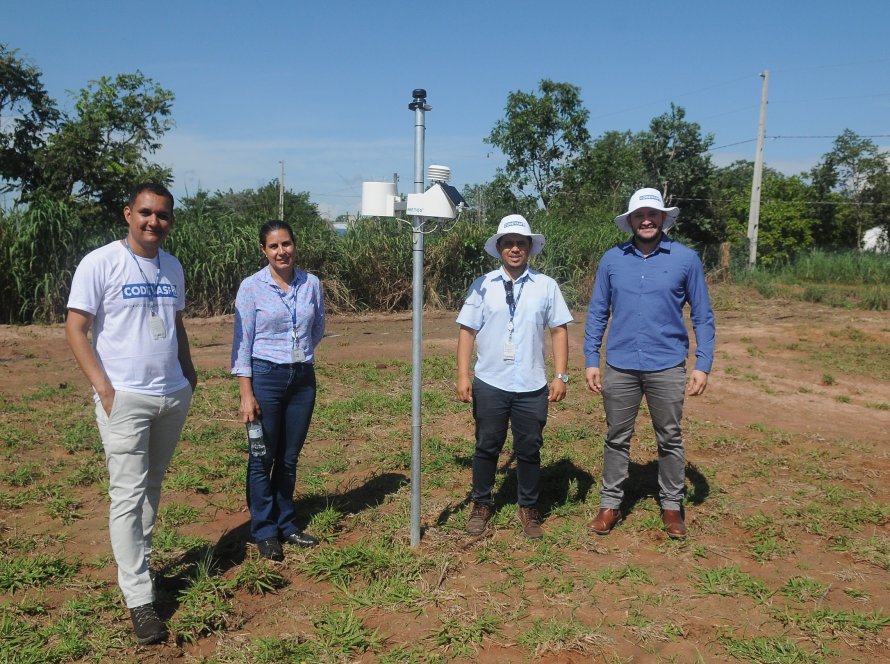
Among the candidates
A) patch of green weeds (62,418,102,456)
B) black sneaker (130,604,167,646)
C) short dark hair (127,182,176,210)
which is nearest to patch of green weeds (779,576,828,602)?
black sneaker (130,604,167,646)

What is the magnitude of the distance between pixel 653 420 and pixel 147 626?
2747mm

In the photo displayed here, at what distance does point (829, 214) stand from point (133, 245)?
112 ft

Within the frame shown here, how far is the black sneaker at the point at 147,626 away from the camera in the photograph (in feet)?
9.76

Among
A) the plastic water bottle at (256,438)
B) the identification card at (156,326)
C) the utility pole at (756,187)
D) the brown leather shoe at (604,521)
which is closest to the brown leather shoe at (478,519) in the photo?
the brown leather shoe at (604,521)

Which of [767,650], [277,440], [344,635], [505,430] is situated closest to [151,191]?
[277,440]

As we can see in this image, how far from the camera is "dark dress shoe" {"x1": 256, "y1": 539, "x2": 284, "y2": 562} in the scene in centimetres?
373

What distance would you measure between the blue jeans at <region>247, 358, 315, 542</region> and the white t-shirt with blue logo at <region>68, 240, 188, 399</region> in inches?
25.6

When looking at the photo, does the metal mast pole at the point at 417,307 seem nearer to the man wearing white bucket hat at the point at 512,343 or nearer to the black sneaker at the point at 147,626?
the man wearing white bucket hat at the point at 512,343

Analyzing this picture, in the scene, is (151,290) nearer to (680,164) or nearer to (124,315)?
(124,315)

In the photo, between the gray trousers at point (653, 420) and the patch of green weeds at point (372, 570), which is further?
the gray trousers at point (653, 420)

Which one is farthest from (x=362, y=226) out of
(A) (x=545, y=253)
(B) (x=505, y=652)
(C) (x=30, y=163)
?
(B) (x=505, y=652)

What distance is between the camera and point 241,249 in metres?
13.5

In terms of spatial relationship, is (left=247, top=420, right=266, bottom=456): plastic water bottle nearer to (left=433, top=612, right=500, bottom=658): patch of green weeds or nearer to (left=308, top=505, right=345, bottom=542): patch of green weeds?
→ (left=308, top=505, right=345, bottom=542): patch of green weeds

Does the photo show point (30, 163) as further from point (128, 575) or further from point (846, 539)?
point (846, 539)
